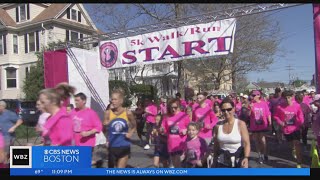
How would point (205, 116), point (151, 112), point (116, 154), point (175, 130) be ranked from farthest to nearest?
point (151, 112)
point (205, 116)
point (175, 130)
point (116, 154)

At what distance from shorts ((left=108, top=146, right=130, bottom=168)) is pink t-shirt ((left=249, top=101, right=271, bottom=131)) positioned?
8.02 feet

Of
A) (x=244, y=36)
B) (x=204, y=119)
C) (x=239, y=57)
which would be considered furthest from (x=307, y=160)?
(x=239, y=57)

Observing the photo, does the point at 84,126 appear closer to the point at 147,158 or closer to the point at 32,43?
the point at 147,158

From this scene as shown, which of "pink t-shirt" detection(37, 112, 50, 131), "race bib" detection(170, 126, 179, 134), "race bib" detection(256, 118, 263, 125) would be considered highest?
"pink t-shirt" detection(37, 112, 50, 131)

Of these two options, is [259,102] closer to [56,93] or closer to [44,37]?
[56,93]

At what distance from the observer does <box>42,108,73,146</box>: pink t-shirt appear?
3.81 m

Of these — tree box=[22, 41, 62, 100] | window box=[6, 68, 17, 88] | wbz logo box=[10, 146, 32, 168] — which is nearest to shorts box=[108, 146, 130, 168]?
wbz logo box=[10, 146, 32, 168]

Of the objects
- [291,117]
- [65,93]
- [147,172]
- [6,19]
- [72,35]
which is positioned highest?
[6,19]

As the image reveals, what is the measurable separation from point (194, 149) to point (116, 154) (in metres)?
0.94

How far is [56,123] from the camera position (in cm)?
380

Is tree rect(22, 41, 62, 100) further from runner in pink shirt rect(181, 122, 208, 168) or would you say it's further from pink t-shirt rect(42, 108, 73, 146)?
runner in pink shirt rect(181, 122, 208, 168)

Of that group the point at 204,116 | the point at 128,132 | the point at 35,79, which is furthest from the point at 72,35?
the point at 128,132

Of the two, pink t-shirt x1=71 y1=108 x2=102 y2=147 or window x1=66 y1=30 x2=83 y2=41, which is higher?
window x1=66 y1=30 x2=83 y2=41

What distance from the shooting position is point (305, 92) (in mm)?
6215
